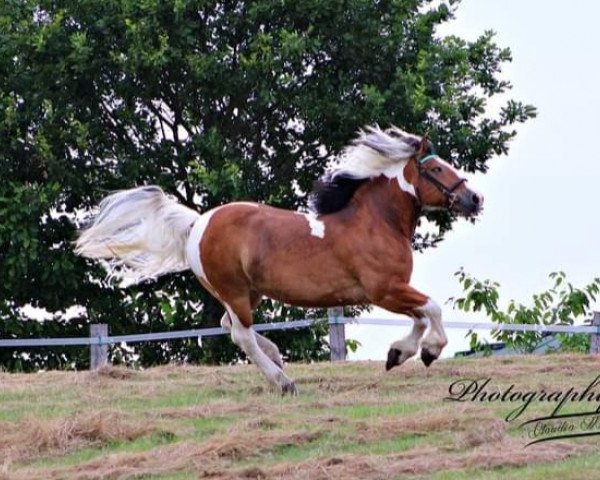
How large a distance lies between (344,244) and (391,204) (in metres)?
0.55

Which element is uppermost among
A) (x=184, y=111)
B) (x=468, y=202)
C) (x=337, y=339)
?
(x=184, y=111)

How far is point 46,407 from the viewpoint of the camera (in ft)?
39.7

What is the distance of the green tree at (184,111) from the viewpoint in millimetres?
22078

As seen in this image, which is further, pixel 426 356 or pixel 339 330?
pixel 339 330

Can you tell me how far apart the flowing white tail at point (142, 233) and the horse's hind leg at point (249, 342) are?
2.56 feet

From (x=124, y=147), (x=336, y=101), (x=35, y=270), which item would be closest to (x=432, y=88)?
(x=336, y=101)

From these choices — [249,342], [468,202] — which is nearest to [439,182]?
[468,202]

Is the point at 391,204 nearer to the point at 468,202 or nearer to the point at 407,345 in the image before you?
the point at 468,202

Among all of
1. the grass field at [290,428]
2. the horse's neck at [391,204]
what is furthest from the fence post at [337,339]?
the horse's neck at [391,204]

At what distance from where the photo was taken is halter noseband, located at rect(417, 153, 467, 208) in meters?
12.1

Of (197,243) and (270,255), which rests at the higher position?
(197,243)

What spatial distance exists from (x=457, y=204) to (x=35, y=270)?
37.9 ft

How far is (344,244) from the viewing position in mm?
11930

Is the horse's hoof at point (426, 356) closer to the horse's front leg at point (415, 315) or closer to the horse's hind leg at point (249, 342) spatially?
the horse's front leg at point (415, 315)
